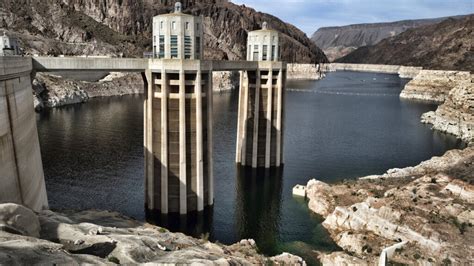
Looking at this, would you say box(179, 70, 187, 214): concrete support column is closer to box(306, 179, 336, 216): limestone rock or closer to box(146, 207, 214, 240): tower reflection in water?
box(146, 207, 214, 240): tower reflection in water

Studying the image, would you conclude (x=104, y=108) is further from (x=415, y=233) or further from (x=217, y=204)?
(x=415, y=233)

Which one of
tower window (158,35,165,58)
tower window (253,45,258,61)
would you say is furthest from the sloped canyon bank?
tower window (158,35,165,58)

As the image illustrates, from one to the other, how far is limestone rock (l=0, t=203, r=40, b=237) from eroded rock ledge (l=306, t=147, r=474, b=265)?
2399cm

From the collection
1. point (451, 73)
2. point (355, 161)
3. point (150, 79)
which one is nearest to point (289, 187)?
point (355, 161)

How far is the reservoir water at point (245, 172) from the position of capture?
149 ft

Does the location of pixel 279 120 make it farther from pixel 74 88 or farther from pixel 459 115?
pixel 74 88

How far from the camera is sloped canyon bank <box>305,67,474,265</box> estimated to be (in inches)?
1352

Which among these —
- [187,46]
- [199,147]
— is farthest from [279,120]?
[187,46]

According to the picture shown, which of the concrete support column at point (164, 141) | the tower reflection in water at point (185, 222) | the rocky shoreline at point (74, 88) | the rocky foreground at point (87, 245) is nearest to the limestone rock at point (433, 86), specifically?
the rocky shoreline at point (74, 88)

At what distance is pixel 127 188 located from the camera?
53188mm

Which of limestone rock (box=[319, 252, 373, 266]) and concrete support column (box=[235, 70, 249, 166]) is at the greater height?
concrete support column (box=[235, 70, 249, 166])

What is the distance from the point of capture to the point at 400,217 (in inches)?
1512

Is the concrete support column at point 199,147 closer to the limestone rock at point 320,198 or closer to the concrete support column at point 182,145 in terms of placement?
the concrete support column at point 182,145

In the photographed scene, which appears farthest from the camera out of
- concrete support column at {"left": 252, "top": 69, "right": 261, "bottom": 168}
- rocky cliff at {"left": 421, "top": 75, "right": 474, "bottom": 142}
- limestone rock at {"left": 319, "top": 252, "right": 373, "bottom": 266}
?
rocky cliff at {"left": 421, "top": 75, "right": 474, "bottom": 142}
